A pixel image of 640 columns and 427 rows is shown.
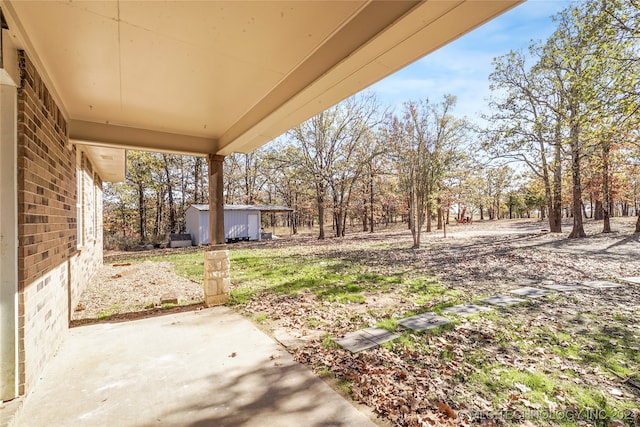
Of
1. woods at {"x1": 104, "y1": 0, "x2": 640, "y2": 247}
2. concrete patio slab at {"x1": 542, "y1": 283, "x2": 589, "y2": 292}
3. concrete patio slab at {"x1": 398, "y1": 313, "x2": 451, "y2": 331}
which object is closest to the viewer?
concrete patio slab at {"x1": 398, "y1": 313, "x2": 451, "y2": 331}

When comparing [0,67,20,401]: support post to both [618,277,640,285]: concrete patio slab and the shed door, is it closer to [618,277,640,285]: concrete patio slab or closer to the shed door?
[618,277,640,285]: concrete patio slab

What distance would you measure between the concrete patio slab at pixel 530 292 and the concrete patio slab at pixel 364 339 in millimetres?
3067

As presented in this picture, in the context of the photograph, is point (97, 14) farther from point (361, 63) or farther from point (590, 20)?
point (590, 20)

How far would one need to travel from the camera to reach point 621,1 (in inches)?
234

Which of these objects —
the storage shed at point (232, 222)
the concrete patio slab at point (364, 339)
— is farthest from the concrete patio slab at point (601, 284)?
the storage shed at point (232, 222)

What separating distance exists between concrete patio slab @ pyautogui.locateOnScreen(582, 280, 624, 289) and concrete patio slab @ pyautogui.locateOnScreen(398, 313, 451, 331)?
371 cm

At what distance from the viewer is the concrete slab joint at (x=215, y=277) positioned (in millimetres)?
4883

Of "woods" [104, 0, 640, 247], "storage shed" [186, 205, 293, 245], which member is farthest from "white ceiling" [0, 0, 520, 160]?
"storage shed" [186, 205, 293, 245]

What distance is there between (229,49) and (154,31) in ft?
1.86

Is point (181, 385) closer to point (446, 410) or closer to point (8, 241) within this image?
point (8, 241)

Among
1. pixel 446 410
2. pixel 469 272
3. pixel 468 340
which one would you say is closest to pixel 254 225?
pixel 469 272

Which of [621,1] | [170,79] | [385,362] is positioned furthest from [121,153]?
[621,1]

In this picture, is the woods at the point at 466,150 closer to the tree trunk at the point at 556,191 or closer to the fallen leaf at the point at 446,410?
the tree trunk at the point at 556,191

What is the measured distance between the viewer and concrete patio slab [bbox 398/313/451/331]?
3.67 m
